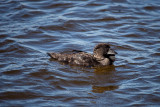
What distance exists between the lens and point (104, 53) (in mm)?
8398

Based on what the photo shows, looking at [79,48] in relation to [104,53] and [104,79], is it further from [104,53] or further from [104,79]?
[104,79]

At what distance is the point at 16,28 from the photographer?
10.8m

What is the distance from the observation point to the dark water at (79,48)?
21.0 ft

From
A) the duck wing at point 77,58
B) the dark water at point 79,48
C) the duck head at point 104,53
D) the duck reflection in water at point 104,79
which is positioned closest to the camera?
the dark water at point 79,48

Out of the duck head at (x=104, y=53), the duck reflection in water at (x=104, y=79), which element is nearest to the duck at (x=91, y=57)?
the duck head at (x=104, y=53)

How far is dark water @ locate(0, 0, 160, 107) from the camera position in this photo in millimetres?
6391

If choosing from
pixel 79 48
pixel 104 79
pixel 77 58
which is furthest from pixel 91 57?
pixel 79 48

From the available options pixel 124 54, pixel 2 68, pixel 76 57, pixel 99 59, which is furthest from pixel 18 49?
pixel 124 54

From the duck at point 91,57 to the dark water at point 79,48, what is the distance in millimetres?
226

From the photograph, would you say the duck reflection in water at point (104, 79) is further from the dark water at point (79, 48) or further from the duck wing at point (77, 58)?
the duck wing at point (77, 58)

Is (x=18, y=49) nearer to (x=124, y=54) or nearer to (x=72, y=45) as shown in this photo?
(x=72, y=45)

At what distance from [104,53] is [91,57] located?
1.50ft

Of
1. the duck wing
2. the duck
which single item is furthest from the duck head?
the duck wing

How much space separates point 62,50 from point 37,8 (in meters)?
4.86
